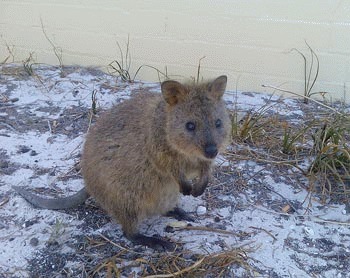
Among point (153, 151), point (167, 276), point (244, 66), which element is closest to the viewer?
point (167, 276)

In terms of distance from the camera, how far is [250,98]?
5.29 m

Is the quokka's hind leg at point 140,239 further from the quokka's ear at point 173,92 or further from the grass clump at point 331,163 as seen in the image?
the grass clump at point 331,163

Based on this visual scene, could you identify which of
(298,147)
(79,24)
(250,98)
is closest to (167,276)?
(298,147)

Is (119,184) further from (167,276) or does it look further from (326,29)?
(326,29)

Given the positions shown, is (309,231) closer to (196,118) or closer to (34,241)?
(196,118)

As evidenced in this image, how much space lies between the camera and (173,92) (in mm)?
3172

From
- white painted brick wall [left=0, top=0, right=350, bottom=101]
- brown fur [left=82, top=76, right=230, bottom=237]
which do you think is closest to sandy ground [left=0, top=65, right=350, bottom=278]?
brown fur [left=82, top=76, right=230, bottom=237]

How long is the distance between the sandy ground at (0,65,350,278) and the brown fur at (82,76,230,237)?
0.79 feet

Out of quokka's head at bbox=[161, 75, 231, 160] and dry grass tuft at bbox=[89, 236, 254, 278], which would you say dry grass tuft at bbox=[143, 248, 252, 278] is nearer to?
dry grass tuft at bbox=[89, 236, 254, 278]

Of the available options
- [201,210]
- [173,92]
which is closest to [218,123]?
[173,92]

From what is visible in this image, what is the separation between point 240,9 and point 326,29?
858 millimetres

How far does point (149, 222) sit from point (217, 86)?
1115mm

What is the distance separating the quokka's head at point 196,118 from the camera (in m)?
3.09

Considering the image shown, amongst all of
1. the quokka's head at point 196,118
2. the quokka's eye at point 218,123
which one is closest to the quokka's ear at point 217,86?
the quokka's head at point 196,118
